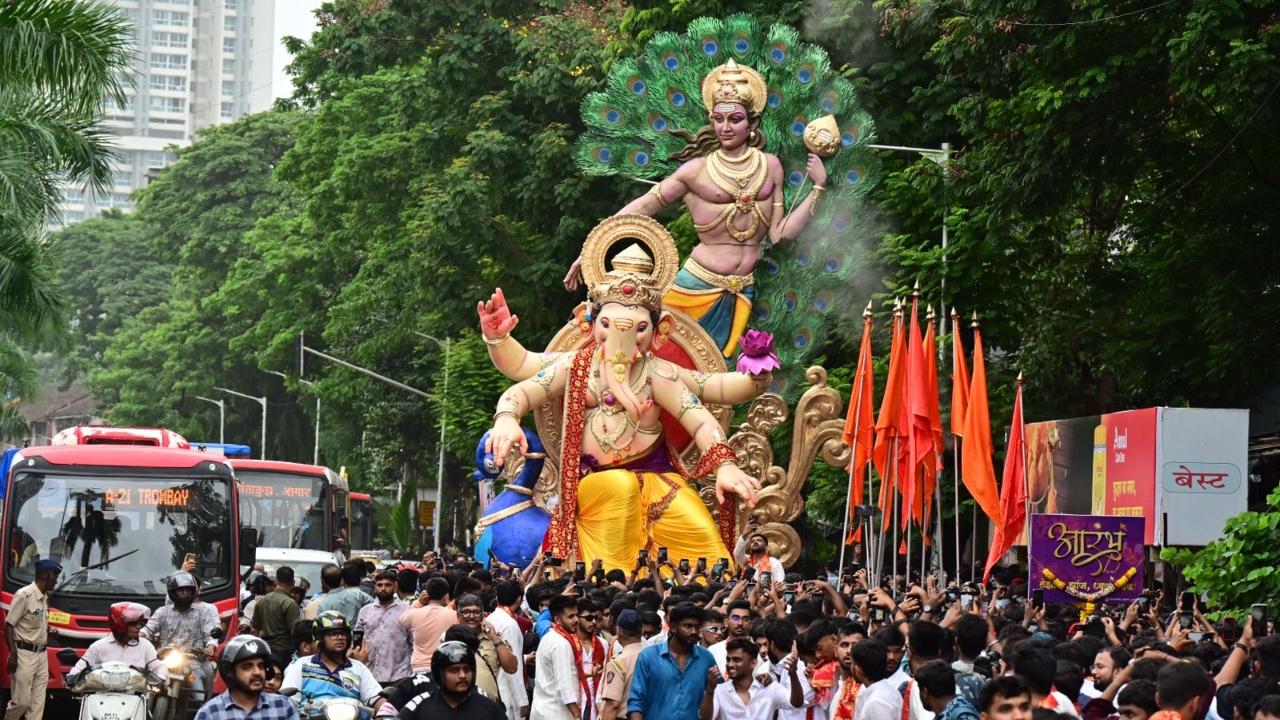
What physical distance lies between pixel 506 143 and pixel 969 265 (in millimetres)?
9736

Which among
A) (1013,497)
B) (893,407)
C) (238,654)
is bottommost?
(238,654)

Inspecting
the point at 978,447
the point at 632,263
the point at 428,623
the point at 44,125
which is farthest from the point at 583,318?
the point at 428,623

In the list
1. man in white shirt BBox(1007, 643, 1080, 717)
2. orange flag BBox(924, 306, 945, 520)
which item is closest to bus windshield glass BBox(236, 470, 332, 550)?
orange flag BBox(924, 306, 945, 520)

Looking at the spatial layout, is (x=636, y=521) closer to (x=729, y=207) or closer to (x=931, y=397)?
(x=931, y=397)

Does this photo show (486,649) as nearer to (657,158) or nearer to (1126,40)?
(1126,40)

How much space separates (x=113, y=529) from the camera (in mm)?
19031

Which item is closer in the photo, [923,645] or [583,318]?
[923,645]

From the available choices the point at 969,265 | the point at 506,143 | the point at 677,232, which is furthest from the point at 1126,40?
the point at 506,143

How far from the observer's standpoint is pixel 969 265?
25.0 m

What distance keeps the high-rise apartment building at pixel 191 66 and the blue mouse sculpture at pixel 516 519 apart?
445 feet

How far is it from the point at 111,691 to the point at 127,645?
3.83ft

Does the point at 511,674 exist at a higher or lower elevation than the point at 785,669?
lower

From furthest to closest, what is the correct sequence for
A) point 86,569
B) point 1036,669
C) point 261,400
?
point 261,400
point 86,569
point 1036,669

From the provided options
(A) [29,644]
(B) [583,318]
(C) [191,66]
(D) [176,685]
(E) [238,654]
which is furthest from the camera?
(C) [191,66]
